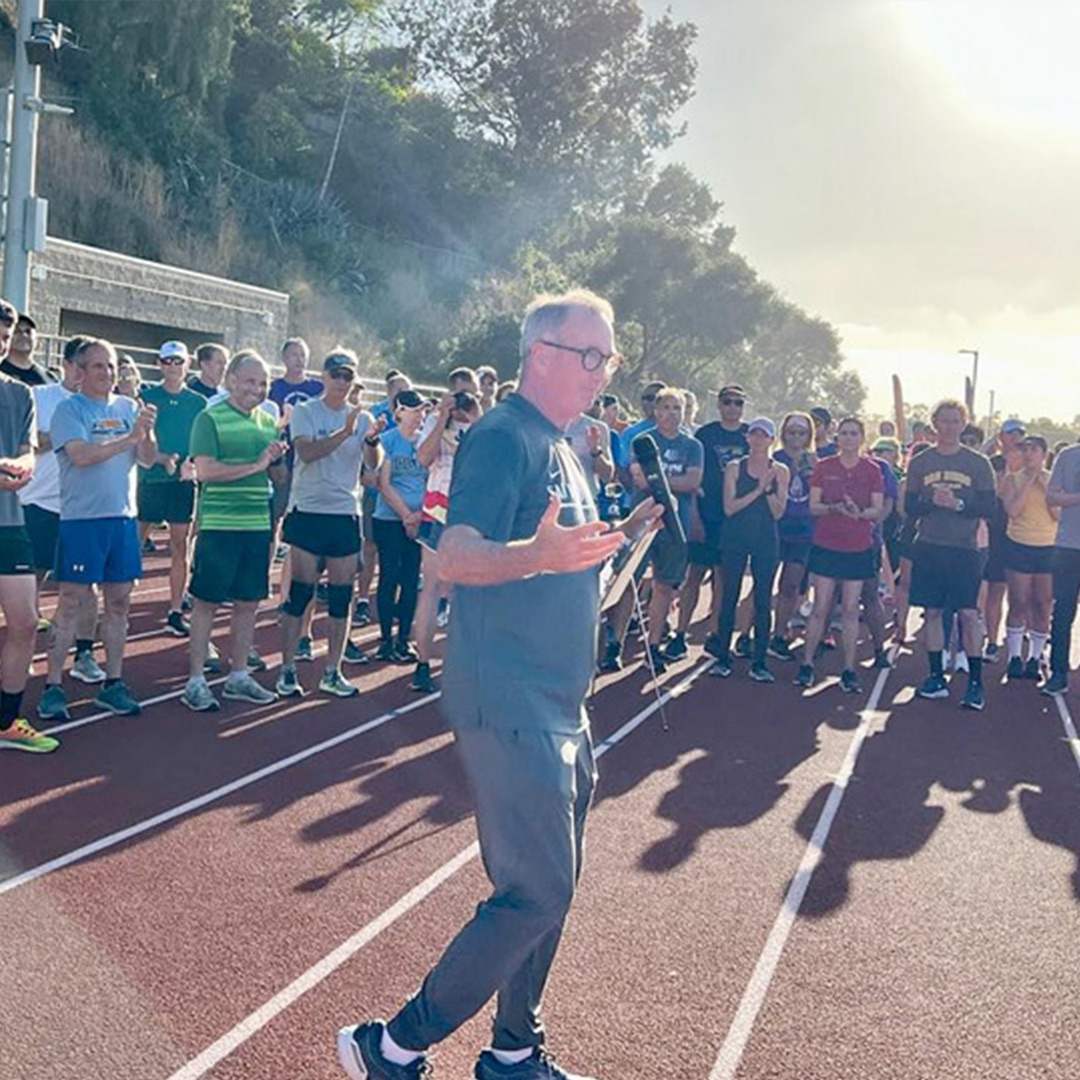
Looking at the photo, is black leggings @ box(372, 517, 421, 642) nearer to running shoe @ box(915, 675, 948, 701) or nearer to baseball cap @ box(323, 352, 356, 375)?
baseball cap @ box(323, 352, 356, 375)

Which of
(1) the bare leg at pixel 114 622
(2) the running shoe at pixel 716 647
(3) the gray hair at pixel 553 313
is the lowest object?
(2) the running shoe at pixel 716 647

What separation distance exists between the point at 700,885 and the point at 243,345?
24640 mm

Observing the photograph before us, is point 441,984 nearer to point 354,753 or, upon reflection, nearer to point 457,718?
point 457,718

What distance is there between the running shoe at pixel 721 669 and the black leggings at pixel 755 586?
0.25 ft

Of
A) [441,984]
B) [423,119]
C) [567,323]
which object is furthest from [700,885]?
[423,119]

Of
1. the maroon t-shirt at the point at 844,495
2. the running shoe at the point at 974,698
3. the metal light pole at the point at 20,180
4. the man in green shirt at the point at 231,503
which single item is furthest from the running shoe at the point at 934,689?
the metal light pole at the point at 20,180

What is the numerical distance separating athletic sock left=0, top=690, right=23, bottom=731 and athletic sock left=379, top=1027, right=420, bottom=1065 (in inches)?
150

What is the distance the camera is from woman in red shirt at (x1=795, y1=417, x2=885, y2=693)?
9.50 m

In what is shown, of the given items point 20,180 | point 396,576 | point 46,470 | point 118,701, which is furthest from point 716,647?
point 20,180

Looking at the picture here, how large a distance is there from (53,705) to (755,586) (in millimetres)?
5391

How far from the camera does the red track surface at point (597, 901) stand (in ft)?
12.3

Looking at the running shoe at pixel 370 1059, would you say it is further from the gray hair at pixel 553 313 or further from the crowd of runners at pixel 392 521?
the crowd of runners at pixel 392 521

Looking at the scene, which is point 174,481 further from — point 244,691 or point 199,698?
point 199,698

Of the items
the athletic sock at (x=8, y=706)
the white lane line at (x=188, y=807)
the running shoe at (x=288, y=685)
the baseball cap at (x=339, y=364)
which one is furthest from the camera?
the running shoe at (x=288, y=685)
